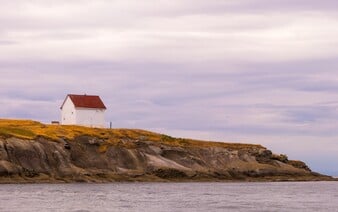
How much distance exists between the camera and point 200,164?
439ft

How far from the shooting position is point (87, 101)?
5871 inches

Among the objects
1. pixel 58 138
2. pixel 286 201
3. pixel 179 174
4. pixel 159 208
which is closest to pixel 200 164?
pixel 179 174

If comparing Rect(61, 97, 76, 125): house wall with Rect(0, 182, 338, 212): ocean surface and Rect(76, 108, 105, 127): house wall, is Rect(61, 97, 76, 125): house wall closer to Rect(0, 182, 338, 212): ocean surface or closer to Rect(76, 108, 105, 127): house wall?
Rect(76, 108, 105, 127): house wall

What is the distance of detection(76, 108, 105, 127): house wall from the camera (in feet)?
486

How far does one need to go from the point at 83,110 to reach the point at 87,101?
1969 millimetres

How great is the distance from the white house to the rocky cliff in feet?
30.0

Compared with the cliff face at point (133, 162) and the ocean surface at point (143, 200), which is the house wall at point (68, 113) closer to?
the cliff face at point (133, 162)

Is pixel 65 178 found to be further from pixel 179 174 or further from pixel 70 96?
pixel 70 96

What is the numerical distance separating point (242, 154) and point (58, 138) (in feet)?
119

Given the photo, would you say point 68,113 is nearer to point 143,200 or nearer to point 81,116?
point 81,116

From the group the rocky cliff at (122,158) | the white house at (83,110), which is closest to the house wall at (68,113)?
the white house at (83,110)

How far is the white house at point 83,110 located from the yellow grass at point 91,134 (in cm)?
854

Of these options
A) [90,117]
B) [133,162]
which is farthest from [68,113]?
[133,162]

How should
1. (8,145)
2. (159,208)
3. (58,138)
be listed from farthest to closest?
1. (58,138)
2. (8,145)
3. (159,208)
